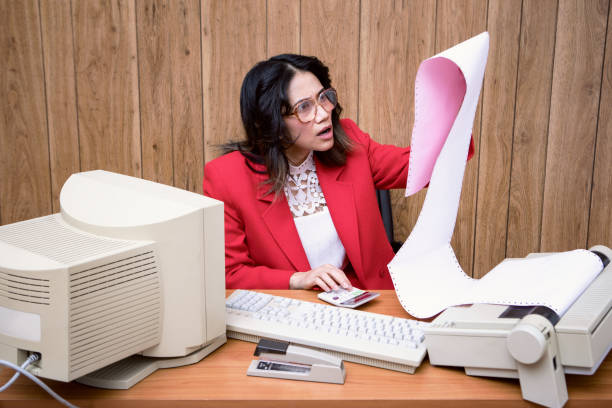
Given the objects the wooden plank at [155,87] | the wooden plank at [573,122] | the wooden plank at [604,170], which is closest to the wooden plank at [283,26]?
the wooden plank at [155,87]

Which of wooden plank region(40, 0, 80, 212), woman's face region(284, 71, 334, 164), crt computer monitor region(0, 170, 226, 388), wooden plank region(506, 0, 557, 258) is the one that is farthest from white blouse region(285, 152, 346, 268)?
wooden plank region(40, 0, 80, 212)

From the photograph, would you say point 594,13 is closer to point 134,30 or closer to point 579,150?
point 579,150

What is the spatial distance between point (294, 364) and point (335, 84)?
1500mm

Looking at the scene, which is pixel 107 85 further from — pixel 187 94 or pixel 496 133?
pixel 496 133

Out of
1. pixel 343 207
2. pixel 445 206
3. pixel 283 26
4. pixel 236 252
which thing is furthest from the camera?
pixel 283 26

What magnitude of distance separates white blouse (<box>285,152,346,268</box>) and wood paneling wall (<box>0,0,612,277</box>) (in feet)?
1.90

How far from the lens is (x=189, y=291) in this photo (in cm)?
88

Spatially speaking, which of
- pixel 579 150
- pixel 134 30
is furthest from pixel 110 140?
pixel 579 150

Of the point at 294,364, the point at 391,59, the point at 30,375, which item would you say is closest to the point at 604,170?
the point at 391,59

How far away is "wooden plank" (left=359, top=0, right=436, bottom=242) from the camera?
2.09m

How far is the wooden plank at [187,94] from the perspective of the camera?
6.90ft

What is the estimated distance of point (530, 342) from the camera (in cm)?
74

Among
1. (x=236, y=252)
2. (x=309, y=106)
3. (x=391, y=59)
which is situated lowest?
(x=236, y=252)

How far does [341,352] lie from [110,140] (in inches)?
65.6
